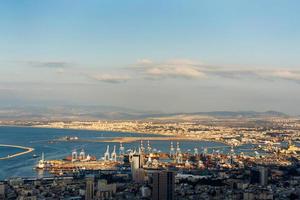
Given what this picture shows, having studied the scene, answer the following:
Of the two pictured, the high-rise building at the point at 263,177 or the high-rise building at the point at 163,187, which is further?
the high-rise building at the point at 263,177

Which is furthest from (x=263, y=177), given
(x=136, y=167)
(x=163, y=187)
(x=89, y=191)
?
(x=89, y=191)

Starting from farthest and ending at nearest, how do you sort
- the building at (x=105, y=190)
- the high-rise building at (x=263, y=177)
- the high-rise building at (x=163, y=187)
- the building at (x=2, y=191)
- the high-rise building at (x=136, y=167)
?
the high-rise building at (x=136, y=167) → the high-rise building at (x=263, y=177) → the building at (x=2, y=191) → the building at (x=105, y=190) → the high-rise building at (x=163, y=187)

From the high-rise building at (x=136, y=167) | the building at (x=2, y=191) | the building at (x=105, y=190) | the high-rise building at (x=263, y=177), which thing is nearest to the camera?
the building at (x=105, y=190)

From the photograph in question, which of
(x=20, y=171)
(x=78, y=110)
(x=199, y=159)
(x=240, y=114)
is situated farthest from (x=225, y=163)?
(x=78, y=110)

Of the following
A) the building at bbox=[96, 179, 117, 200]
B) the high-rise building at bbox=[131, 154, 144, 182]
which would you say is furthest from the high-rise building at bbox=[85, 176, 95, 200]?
the high-rise building at bbox=[131, 154, 144, 182]

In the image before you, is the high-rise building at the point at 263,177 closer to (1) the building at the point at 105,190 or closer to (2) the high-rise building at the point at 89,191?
(1) the building at the point at 105,190

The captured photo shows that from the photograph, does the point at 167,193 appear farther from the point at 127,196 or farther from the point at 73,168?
the point at 73,168

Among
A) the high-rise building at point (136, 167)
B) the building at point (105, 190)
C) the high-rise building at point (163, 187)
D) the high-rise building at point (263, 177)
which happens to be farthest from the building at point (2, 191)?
the high-rise building at point (263, 177)

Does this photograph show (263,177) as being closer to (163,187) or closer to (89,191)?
(163,187)
